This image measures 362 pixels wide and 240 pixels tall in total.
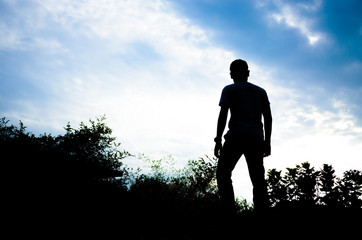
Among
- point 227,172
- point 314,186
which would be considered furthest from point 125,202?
point 314,186

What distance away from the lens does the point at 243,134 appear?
3.30m

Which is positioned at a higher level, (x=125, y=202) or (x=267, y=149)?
(x=267, y=149)

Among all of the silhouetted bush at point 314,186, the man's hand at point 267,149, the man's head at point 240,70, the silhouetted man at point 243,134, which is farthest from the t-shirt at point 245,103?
the silhouetted bush at point 314,186

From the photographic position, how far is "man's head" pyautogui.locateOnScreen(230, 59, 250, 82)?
3.74 m

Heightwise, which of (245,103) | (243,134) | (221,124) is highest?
(245,103)

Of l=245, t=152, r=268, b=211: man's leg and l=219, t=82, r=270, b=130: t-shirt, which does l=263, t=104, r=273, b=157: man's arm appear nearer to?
l=219, t=82, r=270, b=130: t-shirt

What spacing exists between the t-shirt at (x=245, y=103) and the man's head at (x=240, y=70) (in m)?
0.17

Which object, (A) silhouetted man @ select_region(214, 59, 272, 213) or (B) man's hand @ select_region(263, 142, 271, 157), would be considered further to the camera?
(B) man's hand @ select_region(263, 142, 271, 157)

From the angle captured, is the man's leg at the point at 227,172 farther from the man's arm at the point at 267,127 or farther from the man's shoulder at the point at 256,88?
the man's shoulder at the point at 256,88

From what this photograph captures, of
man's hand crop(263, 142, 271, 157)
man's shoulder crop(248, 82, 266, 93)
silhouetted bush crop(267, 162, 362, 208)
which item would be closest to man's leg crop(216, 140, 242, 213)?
man's hand crop(263, 142, 271, 157)

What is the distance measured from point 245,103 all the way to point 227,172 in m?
1.24

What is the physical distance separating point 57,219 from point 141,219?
1751 millimetres

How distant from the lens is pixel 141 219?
4.64 metres

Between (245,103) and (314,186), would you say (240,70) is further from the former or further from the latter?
(314,186)
